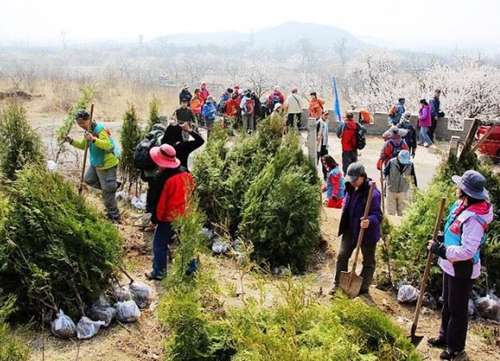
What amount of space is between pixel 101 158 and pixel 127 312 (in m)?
2.98

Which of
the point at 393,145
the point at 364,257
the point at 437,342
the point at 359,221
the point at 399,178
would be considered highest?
the point at 393,145

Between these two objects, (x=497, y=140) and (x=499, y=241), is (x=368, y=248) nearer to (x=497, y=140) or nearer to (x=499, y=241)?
(x=499, y=241)

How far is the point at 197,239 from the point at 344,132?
21.7ft

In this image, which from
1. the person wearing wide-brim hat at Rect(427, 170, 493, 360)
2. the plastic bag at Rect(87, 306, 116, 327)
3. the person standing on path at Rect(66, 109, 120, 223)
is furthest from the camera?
the person standing on path at Rect(66, 109, 120, 223)

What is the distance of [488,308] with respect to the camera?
5.64 m

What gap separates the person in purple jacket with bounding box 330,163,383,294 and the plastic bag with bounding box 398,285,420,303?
0.39 metres

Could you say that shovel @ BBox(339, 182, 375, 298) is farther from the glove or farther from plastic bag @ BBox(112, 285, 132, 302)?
plastic bag @ BBox(112, 285, 132, 302)

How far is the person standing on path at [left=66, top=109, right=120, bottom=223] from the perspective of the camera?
22.8 feet

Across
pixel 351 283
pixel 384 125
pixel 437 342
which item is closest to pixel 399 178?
pixel 351 283

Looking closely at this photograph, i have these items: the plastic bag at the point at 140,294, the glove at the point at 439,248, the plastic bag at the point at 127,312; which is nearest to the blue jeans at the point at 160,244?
the plastic bag at the point at 140,294

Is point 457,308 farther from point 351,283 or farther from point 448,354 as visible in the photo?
point 351,283

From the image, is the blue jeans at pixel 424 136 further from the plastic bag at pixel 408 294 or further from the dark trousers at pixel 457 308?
the dark trousers at pixel 457 308

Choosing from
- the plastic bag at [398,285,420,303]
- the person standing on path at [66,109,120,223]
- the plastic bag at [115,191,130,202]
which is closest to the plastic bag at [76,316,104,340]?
the person standing on path at [66,109,120,223]

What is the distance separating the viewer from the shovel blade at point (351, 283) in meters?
5.48
